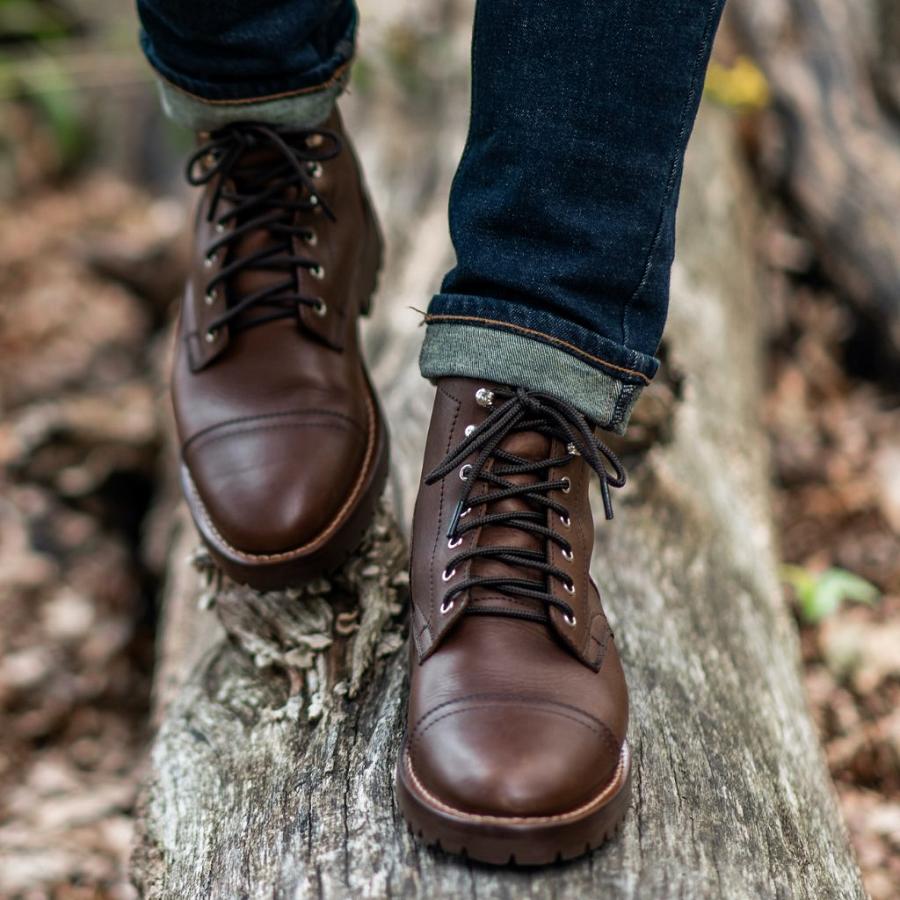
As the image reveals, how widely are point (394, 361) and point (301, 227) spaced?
0.71 metres

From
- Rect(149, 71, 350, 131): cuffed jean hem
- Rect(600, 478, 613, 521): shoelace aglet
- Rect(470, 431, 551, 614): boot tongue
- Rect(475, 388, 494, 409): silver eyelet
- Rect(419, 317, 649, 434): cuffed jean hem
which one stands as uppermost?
Rect(149, 71, 350, 131): cuffed jean hem

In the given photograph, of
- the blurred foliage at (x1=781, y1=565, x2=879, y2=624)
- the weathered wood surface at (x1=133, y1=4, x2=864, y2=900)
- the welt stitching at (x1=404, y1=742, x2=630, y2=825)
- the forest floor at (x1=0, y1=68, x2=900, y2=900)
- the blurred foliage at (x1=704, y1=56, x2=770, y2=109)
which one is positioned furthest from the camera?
the blurred foliage at (x1=704, y1=56, x2=770, y2=109)

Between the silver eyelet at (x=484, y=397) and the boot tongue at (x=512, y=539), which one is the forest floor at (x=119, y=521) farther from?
the silver eyelet at (x=484, y=397)

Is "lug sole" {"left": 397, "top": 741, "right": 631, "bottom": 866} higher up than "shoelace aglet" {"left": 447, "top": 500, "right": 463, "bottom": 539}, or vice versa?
"shoelace aglet" {"left": 447, "top": 500, "right": 463, "bottom": 539}

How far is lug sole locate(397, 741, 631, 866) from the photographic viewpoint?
1137 mm

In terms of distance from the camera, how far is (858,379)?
3600 millimetres

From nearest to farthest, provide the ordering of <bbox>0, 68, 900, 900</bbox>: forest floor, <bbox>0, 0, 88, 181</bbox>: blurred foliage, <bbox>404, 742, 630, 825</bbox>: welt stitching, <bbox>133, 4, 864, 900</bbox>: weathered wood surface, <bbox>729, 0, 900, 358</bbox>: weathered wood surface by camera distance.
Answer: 1. <bbox>404, 742, 630, 825</bbox>: welt stitching
2. <bbox>133, 4, 864, 900</bbox>: weathered wood surface
3. <bbox>0, 68, 900, 900</bbox>: forest floor
4. <bbox>729, 0, 900, 358</bbox>: weathered wood surface
5. <bbox>0, 0, 88, 181</bbox>: blurred foliage

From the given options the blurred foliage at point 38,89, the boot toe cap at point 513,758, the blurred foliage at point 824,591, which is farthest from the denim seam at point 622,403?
the blurred foliage at point 38,89

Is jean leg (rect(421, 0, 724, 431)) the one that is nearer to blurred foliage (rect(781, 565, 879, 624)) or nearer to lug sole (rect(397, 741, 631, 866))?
lug sole (rect(397, 741, 631, 866))

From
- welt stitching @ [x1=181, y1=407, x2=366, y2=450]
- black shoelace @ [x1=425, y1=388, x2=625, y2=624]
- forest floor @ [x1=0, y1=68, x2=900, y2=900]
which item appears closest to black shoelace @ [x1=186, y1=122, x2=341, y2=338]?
welt stitching @ [x1=181, y1=407, x2=366, y2=450]

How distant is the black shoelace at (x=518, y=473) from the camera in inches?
52.8

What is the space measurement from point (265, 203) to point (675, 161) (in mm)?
785

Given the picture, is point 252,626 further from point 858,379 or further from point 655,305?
point 858,379

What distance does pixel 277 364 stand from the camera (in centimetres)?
168
